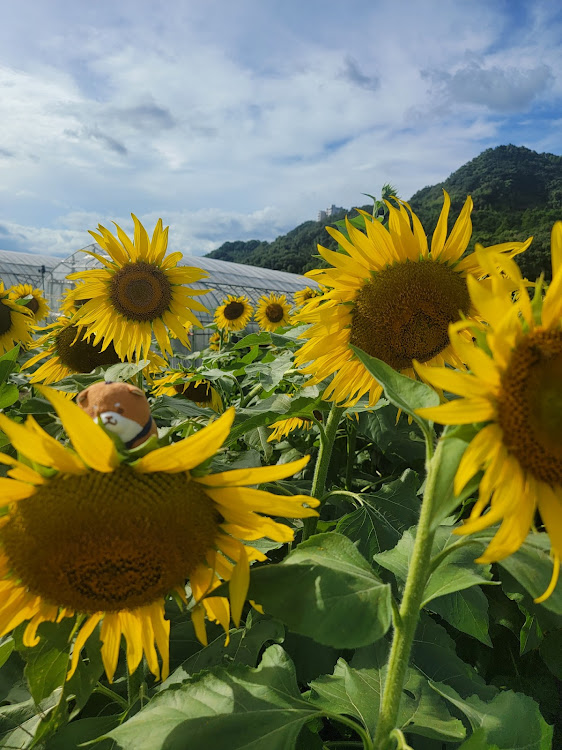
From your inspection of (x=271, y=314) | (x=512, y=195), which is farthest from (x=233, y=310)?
(x=512, y=195)

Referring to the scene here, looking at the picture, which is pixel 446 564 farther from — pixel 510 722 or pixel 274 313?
pixel 274 313

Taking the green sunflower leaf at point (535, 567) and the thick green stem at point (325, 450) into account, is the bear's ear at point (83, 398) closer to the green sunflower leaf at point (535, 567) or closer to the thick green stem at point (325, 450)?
the green sunflower leaf at point (535, 567)

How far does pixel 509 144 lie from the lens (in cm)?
4116

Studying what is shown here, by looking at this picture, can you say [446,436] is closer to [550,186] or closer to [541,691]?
[541,691]

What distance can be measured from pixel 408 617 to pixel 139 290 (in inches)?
91.0

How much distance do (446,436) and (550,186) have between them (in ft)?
135

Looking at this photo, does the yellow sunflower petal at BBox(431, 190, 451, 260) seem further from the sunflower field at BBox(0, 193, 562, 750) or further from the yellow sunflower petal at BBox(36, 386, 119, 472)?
the yellow sunflower petal at BBox(36, 386, 119, 472)

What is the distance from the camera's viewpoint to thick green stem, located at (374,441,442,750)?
906 millimetres

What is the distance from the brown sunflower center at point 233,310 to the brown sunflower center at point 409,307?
235 inches

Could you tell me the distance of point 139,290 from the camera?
288cm

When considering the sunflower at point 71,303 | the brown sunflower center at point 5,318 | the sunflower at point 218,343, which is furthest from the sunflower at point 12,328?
the sunflower at point 218,343

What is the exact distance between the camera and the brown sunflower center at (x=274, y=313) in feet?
25.6

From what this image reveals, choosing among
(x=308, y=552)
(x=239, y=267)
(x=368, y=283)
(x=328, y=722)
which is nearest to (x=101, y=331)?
(x=368, y=283)

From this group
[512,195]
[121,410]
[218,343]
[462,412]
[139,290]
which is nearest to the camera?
[462,412]
